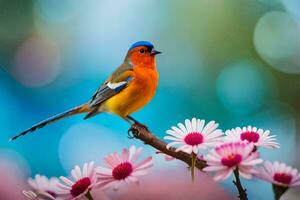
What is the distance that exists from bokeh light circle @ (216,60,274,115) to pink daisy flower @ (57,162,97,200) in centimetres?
47

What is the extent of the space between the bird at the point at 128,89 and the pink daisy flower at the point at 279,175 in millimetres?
385

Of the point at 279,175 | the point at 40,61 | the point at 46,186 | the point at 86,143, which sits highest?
the point at 40,61

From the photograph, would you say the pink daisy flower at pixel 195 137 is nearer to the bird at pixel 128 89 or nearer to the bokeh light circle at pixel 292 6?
the bird at pixel 128 89

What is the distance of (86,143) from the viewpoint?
87 cm

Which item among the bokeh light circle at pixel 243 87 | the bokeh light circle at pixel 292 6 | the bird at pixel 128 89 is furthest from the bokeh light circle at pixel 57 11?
the bokeh light circle at pixel 292 6

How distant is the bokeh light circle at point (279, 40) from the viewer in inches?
36.5

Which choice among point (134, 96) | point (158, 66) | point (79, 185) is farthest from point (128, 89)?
point (79, 185)

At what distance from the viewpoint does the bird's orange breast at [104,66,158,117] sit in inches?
31.4

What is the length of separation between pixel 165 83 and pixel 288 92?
266 mm

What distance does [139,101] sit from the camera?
2.63 ft

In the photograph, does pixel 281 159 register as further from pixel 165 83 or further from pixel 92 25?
pixel 92 25

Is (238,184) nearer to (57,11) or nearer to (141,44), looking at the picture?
(141,44)

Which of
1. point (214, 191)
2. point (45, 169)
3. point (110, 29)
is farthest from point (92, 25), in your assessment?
point (214, 191)

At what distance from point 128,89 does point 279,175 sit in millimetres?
419
